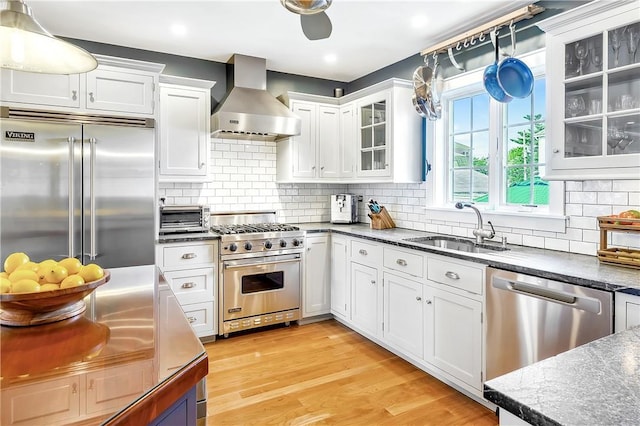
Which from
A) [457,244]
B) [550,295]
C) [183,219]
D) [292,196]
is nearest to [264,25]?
[183,219]

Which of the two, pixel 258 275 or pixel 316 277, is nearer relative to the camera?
pixel 258 275

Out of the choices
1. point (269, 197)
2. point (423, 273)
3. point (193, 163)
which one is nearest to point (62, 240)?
point (193, 163)

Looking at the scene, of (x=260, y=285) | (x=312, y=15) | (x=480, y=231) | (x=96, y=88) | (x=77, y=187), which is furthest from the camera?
(x=260, y=285)

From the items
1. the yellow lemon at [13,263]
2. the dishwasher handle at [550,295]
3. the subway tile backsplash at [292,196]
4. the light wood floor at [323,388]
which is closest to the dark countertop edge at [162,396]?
the yellow lemon at [13,263]

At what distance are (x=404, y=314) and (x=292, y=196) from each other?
6.69 ft

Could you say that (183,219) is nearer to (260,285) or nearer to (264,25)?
(260,285)

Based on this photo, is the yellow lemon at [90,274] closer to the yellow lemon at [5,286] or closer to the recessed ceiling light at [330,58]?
the yellow lemon at [5,286]

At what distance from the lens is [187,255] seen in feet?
11.1

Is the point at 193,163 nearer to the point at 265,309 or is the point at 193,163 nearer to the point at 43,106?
→ the point at 43,106

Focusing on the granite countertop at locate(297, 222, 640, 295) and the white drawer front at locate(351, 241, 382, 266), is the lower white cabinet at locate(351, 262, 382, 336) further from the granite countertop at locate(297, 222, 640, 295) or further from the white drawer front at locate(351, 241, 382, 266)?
the granite countertop at locate(297, 222, 640, 295)

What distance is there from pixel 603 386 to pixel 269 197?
3.78 m

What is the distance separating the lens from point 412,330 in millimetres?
2941

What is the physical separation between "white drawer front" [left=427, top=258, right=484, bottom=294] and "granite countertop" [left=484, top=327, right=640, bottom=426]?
1.39 m

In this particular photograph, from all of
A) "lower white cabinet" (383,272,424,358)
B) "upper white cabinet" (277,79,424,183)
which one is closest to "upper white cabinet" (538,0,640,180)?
"lower white cabinet" (383,272,424,358)
